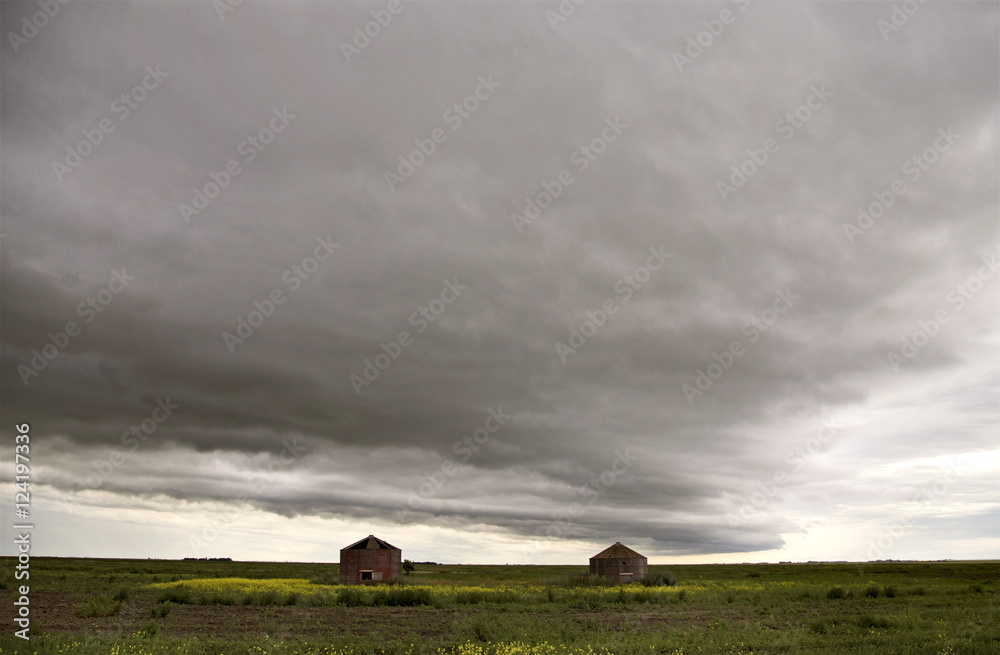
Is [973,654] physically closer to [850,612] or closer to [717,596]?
[850,612]

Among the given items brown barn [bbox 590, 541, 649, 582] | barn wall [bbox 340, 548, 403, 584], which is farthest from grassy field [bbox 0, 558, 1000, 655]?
brown barn [bbox 590, 541, 649, 582]

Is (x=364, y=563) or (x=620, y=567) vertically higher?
(x=364, y=563)

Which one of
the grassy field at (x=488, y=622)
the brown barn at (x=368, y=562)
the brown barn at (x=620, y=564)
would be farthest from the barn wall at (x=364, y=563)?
the brown barn at (x=620, y=564)

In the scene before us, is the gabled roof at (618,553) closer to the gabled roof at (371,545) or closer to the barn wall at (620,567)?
the barn wall at (620,567)

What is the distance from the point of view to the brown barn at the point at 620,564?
6319 cm

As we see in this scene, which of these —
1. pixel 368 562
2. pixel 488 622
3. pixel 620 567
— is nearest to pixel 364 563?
pixel 368 562

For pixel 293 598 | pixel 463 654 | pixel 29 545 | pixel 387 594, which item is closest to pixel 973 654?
pixel 463 654

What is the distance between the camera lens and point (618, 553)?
65.1 m

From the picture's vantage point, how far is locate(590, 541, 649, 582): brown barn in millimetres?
63188

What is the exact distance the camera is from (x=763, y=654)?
21.1 meters

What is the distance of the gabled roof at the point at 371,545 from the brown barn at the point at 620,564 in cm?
2201

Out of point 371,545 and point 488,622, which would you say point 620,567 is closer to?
point 371,545

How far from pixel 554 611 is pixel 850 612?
698 inches

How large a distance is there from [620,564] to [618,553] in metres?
1.38
